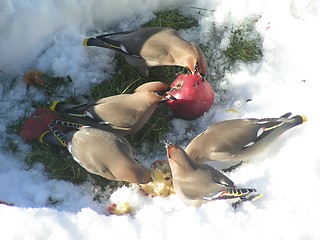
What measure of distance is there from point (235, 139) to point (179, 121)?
2.09 feet

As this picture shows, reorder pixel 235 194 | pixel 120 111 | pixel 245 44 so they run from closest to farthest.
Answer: pixel 235 194 → pixel 120 111 → pixel 245 44

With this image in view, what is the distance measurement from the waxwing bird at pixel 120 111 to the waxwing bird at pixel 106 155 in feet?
0.60

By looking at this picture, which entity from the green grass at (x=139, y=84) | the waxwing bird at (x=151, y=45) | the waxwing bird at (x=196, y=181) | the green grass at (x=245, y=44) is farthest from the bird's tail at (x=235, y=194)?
the green grass at (x=245, y=44)

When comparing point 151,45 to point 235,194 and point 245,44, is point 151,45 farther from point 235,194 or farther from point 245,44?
point 235,194

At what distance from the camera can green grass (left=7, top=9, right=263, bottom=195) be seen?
4.46 metres

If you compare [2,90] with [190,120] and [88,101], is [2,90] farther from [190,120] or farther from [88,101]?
[190,120]

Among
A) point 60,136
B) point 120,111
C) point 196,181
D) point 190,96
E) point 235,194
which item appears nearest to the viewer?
point 235,194

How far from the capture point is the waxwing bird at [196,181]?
4055 millimetres

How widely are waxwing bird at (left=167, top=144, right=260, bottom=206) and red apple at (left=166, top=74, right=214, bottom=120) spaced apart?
2.04 feet

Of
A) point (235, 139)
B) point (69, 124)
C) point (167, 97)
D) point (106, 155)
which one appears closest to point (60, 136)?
point (69, 124)

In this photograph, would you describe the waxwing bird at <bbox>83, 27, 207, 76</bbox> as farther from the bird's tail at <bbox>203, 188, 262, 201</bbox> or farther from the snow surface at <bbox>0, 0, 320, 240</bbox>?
the bird's tail at <bbox>203, 188, 262, 201</bbox>

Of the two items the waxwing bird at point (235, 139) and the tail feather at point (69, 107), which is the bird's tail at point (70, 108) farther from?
the waxwing bird at point (235, 139)

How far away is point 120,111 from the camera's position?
4.45 m

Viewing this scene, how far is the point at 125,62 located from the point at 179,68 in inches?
18.7
